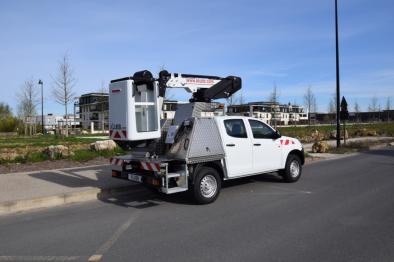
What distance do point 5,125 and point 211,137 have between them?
5159 centimetres

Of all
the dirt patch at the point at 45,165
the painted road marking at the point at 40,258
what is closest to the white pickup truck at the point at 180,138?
the painted road marking at the point at 40,258

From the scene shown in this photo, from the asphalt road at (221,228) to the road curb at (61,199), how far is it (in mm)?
359

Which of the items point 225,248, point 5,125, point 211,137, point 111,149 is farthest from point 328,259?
point 5,125

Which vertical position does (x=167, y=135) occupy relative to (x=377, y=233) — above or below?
above

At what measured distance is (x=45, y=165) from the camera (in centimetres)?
1429

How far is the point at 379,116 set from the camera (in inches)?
5354

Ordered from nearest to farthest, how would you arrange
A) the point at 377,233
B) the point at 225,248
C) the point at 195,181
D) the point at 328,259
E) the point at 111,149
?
the point at 328,259 → the point at 225,248 → the point at 377,233 → the point at 195,181 → the point at 111,149

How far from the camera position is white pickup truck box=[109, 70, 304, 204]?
8516 mm

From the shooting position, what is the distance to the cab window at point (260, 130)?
1023cm

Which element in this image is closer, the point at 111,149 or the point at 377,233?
the point at 377,233

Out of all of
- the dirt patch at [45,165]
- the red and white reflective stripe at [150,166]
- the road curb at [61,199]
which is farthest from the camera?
the dirt patch at [45,165]

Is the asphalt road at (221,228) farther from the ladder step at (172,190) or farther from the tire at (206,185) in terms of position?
the ladder step at (172,190)

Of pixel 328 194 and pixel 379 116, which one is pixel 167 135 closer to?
pixel 328 194

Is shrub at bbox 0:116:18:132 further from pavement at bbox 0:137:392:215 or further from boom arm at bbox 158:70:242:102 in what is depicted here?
boom arm at bbox 158:70:242:102
